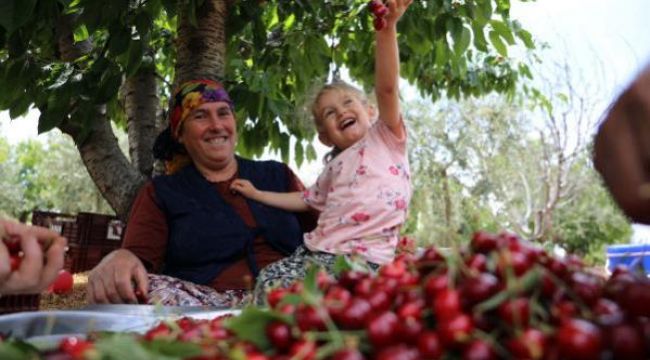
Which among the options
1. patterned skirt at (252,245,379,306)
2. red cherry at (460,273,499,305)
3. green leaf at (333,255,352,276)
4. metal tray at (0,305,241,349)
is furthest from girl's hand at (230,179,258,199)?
red cherry at (460,273,499,305)

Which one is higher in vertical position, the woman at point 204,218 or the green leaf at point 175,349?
the woman at point 204,218

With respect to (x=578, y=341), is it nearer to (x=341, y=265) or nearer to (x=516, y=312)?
(x=516, y=312)

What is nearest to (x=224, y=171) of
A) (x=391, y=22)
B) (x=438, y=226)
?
(x=391, y=22)

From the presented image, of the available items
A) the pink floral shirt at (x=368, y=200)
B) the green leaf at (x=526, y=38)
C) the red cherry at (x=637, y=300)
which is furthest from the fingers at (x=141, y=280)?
the green leaf at (x=526, y=38)

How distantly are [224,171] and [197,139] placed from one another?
0.19 metres

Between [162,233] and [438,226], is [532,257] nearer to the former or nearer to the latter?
[162,233]

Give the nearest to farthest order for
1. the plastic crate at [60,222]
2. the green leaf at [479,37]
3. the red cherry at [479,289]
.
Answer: the red cherry at [479,289] → the green leaf at [479,37] → the plastic crate at [60,222]

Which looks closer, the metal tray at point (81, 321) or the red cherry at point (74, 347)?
the red cherry at point (74, 347)

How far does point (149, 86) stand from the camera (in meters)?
3.26

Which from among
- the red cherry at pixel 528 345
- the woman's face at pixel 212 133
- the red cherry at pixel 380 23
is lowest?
the red cherry at pixel 528 345

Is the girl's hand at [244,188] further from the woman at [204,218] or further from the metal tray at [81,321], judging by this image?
the metal tray at [81,321]

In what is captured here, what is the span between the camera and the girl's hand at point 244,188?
2.74m

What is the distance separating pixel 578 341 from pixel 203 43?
2589 millimetres

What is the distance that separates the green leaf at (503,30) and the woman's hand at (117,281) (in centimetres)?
204
